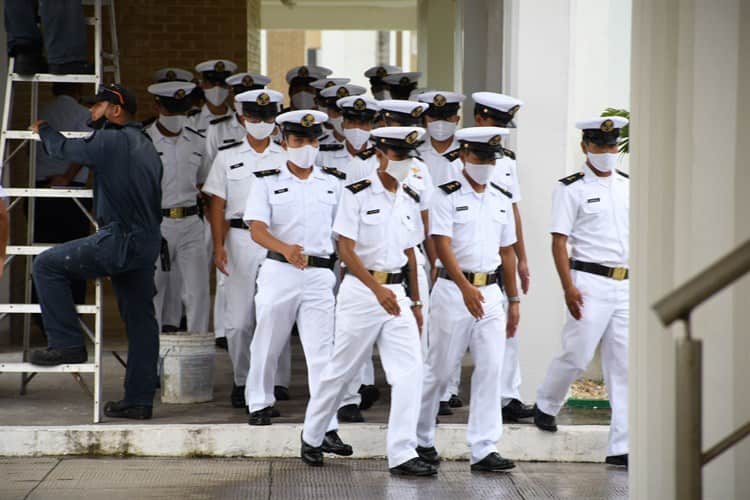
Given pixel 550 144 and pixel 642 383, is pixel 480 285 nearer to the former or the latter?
pixel 550 144

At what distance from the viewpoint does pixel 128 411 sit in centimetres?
867

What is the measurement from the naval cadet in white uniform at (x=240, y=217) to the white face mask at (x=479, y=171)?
5.21 feet

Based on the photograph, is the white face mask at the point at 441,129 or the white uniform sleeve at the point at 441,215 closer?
the white uniform sleeve at the point at 441,215

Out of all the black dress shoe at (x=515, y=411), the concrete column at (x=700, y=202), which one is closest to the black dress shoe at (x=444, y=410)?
the black dress shoe at (x=515, y=411)

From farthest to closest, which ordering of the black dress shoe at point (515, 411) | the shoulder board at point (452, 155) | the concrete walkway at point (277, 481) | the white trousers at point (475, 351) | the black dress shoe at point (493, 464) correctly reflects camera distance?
the black dress shoe at point (515, 411) < the shoulder board at point (452, 155) < the black dress shoe at point (493, 464) < the white trousers at point (475, 351) < the concrete walkway at point (277, 481)

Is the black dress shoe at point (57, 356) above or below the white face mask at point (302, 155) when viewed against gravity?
below

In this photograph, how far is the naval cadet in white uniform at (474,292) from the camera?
7.92 m

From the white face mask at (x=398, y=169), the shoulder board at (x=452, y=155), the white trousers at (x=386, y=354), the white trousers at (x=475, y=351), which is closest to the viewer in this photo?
the white trousers at (x=386, y=354)

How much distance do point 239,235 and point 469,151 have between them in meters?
1.97

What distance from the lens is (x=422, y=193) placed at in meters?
7.98

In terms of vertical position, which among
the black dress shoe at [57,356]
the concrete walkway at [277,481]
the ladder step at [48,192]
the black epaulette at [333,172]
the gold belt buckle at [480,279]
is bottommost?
the concrete walkway at [277,481]

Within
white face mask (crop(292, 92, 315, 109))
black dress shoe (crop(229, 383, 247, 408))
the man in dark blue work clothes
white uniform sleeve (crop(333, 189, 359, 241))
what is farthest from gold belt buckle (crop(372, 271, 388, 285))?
white face mask (crop(292, 92, 315, 109))

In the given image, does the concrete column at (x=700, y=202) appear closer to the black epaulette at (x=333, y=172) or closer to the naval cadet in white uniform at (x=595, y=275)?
the naval cadet in white uniform at (x=595, y=275)

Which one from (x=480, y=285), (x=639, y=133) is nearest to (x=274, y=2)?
(x=480, y=285)
